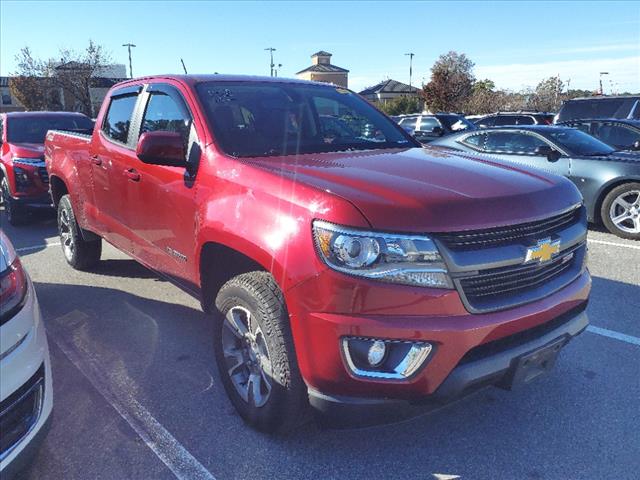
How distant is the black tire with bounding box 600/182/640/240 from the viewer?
6914 millimetres

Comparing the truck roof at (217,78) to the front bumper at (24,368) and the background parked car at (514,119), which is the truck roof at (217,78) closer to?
the front bumper at (24,368)

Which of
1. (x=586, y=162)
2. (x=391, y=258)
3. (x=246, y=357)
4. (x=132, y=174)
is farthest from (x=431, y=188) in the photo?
(x=586, y=162)

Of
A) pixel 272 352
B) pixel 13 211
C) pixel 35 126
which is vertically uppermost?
pixel 35 126

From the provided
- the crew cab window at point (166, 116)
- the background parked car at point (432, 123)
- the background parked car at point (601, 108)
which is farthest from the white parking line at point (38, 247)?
the background parked car at point (601, 108)

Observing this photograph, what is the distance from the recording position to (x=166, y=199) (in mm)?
3338

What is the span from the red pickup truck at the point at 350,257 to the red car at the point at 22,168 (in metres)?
5.38

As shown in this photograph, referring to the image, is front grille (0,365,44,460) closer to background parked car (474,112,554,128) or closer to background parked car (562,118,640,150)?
background parked car (562,118,640,150)

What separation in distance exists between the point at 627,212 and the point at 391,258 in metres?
6.15

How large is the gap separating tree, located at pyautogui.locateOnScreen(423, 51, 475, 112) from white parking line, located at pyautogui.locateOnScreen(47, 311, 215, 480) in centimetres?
3857

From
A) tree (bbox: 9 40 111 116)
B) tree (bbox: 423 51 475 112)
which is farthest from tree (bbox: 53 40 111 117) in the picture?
tree (bbox: 423 51 475 112)

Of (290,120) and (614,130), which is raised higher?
(290,120)

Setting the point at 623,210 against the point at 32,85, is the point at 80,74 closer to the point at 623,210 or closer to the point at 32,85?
the point at 32,85

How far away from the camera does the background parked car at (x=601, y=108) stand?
1328 cm

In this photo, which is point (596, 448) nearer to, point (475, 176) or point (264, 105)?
point (475, 176)
